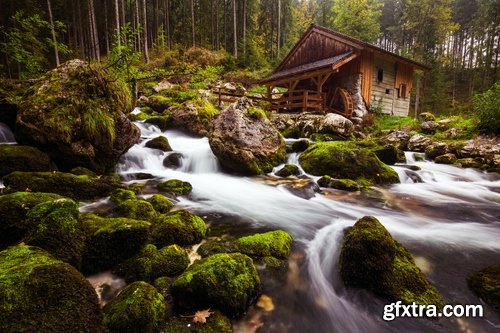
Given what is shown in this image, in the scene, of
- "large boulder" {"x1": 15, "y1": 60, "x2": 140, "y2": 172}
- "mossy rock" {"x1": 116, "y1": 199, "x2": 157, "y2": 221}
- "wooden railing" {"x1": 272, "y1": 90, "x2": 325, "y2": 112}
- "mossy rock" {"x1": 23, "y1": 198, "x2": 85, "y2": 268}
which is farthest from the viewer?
"wooden railing" {"x1": 272, "y1": 90, "x2": 325, "y2": 112}

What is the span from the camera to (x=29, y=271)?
6.54 feet

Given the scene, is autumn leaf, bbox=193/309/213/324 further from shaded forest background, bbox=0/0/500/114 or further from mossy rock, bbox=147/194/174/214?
shaded forest background, bbox=0/0/500/114

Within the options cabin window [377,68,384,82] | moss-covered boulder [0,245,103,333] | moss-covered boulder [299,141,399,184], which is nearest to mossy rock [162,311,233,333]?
moss-covered boulder [0,245,103,333]

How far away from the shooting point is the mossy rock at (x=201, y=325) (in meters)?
2.36

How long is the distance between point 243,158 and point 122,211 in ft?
15.2

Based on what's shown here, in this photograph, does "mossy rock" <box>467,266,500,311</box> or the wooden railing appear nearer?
"mossy rock" <box>467,266,500,311</box>

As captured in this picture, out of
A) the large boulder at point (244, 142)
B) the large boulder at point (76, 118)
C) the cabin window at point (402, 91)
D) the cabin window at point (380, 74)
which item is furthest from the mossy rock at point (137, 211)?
the cabin window at point (402, 91)

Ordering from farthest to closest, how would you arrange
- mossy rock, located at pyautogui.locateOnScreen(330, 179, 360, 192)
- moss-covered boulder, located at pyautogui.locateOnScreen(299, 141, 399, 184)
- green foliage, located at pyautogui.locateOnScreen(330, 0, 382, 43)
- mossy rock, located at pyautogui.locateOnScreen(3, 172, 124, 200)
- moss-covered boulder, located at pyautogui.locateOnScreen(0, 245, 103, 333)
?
green foliage, located at pyautogui.locateOnScreen(330, 0, 382, 43) < moss-covered boulder, located at pyautogui.locateOnScreen(299, 141, 399, 184) < mossy rock, located at pyautogui.locateOnScreen(330, 179, 360, 192) < mossy rock, located at pyautogui.locateOnScreen(3, 172, 124, 200) < moss-covered boulder, located at pyautogui.locateOnScreen(0, 245, 103, 333)

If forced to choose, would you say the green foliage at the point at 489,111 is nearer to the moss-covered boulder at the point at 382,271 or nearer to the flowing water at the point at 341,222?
the flowing water at the point at 341,222

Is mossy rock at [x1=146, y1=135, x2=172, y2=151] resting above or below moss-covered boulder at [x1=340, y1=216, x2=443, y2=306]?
above

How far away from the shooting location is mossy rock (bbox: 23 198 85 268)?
9.12 feet

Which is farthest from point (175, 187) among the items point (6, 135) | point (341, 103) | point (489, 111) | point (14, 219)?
point (341, 103)

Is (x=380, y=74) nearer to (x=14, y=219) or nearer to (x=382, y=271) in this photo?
(x=382, y=271)

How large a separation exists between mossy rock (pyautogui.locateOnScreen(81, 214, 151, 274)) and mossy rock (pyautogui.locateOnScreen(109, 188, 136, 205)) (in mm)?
1969
